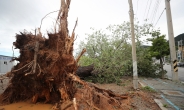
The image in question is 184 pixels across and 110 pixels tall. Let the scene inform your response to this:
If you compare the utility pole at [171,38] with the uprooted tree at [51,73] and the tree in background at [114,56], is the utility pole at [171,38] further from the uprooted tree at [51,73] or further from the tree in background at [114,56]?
the uprooted tree at [51,73]

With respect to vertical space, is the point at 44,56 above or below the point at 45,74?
above

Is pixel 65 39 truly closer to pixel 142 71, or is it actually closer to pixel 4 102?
pixel 4 102

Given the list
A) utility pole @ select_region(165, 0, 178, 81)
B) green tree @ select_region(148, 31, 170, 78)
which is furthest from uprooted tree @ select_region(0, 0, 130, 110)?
green tree @ select_region(148, 31, 170, 78)

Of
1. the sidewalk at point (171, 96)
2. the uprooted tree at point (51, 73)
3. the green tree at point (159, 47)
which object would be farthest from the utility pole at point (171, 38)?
the uprooted tree at point (51, 73)

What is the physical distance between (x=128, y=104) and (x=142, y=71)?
9.04 meters

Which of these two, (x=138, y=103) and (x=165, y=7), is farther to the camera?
(x=165, y=7)

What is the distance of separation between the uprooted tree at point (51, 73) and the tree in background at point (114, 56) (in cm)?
294

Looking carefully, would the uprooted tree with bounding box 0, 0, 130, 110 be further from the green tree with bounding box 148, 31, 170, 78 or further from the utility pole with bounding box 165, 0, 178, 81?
the green tree with bounding box 148, 31, 170, 78

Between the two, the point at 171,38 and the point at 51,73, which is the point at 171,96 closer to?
the point at 51,73

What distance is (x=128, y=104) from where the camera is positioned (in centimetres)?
420

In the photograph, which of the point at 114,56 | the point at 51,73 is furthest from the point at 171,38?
the point at 51,73

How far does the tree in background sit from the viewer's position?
339 inches

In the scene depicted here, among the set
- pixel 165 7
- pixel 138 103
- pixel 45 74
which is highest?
pixel 165 7

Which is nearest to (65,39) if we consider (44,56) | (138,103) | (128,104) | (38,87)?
(44,56)
